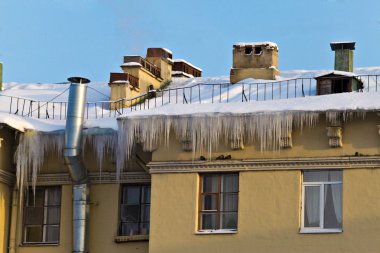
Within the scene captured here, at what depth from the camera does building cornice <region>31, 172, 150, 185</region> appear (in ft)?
104

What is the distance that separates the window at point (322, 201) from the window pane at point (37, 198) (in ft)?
21.2

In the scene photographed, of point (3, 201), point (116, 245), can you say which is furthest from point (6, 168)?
point (116, 245)

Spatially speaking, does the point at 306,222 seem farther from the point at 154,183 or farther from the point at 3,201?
the point at 3,201

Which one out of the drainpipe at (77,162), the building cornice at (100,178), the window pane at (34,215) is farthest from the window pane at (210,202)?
the window pane at (34,215)

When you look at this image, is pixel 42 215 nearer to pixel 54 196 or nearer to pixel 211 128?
pixel 54 196

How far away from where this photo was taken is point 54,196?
32094mm

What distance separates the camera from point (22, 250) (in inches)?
1249

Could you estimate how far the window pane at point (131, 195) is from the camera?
31.7 m

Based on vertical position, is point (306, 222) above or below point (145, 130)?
below

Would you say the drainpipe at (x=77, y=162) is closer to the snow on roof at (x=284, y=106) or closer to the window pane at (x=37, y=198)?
the window pane at (x=37, y=198)

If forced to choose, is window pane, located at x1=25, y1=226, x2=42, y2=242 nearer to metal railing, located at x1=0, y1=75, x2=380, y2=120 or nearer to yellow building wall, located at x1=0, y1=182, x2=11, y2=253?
yellow building wall, located at x1=0, y1=182, x2=11, y2=253

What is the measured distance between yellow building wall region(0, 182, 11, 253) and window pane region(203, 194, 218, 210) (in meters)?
4.82

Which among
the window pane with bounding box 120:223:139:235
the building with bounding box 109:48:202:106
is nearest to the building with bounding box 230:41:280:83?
the building with bounding box 109:48:202:106

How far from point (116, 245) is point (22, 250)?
214 cm
